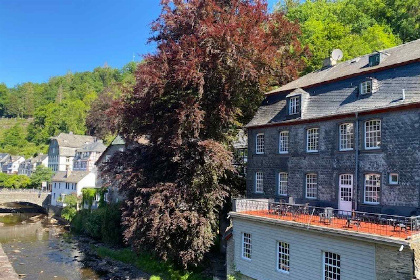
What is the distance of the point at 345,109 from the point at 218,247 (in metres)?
14.7

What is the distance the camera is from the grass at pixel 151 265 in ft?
76.9

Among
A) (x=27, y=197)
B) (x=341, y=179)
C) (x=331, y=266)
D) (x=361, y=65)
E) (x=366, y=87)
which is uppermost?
(x=361, y=65)

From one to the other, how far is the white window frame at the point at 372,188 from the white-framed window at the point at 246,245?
21.0ft

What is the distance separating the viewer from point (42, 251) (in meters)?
34.4

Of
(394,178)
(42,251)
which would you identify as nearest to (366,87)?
(394,178)

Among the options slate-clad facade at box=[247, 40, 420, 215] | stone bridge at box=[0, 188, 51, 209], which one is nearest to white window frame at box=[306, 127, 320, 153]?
slate-clad facade at box=[247, 40, 420, 215]

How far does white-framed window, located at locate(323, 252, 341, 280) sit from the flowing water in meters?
18.7

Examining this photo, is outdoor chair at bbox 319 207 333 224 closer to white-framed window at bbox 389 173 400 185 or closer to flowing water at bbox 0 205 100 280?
white-framed window at bbox 389 173 400 185

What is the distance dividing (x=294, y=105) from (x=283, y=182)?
5.01m

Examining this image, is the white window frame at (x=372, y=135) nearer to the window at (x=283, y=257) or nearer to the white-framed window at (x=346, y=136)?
the white-framed window at (x=346, y=136)

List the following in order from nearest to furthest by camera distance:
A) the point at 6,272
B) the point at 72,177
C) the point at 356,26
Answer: the point at 6,272 < the point at 356,26 < the point at 72,177

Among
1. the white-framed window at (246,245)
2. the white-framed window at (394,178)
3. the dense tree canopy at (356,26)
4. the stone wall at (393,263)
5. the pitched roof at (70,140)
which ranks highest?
the dense tree canopy at (356,26)

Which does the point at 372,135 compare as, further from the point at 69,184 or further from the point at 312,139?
the point at 69,184

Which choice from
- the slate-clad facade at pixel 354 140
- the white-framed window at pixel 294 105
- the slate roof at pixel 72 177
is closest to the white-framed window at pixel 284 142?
the slate-clad facade at pixel 354 140
